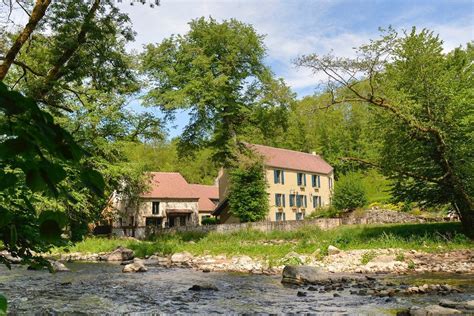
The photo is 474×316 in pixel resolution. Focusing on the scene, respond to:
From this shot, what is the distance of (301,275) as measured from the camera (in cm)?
1612

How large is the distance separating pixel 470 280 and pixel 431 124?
8777 mm

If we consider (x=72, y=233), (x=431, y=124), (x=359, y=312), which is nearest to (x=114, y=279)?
(x=359, y=312)

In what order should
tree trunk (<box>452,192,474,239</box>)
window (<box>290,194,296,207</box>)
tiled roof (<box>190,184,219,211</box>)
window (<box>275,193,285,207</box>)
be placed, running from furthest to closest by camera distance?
tiled roof (<box>190,184,219,211</box>) < window (<box>290,194,296,207</box>) < window (<box>275,193,285,207</box>) < tree trunk (<box>452,192,474,239</box>)

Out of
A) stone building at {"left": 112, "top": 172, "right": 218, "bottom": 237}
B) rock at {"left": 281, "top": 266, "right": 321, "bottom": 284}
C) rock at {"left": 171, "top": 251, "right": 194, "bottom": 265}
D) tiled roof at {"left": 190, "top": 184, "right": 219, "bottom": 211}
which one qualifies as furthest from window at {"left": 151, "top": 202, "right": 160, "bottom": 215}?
rock at {"left": 281, "top": 266, "right": 321, "bottom": 284}

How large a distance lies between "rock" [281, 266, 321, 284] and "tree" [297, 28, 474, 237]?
25.5 feet

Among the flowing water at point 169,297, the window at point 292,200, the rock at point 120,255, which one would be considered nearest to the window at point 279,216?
the window at point 292,200

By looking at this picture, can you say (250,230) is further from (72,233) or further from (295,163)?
(72,233)

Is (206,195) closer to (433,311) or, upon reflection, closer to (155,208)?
(155,208)

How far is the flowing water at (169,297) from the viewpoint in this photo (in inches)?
440

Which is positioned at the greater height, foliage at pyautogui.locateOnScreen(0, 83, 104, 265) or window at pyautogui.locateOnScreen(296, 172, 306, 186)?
window at pyautogui.locateOnScreen(296, 172, 306, 186)

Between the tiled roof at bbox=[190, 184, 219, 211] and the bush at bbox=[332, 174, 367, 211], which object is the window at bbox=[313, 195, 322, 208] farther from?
the tiled roof at bbox=[190, 184, 219, 211]

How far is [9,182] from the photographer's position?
5.01ft

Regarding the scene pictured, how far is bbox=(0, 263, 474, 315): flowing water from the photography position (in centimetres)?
1119

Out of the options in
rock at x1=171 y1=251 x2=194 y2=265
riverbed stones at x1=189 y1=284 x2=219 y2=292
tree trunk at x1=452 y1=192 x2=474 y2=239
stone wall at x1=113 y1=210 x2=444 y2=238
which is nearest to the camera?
riverbed stones at x1=189 y1=284 x2=219 y2=292
